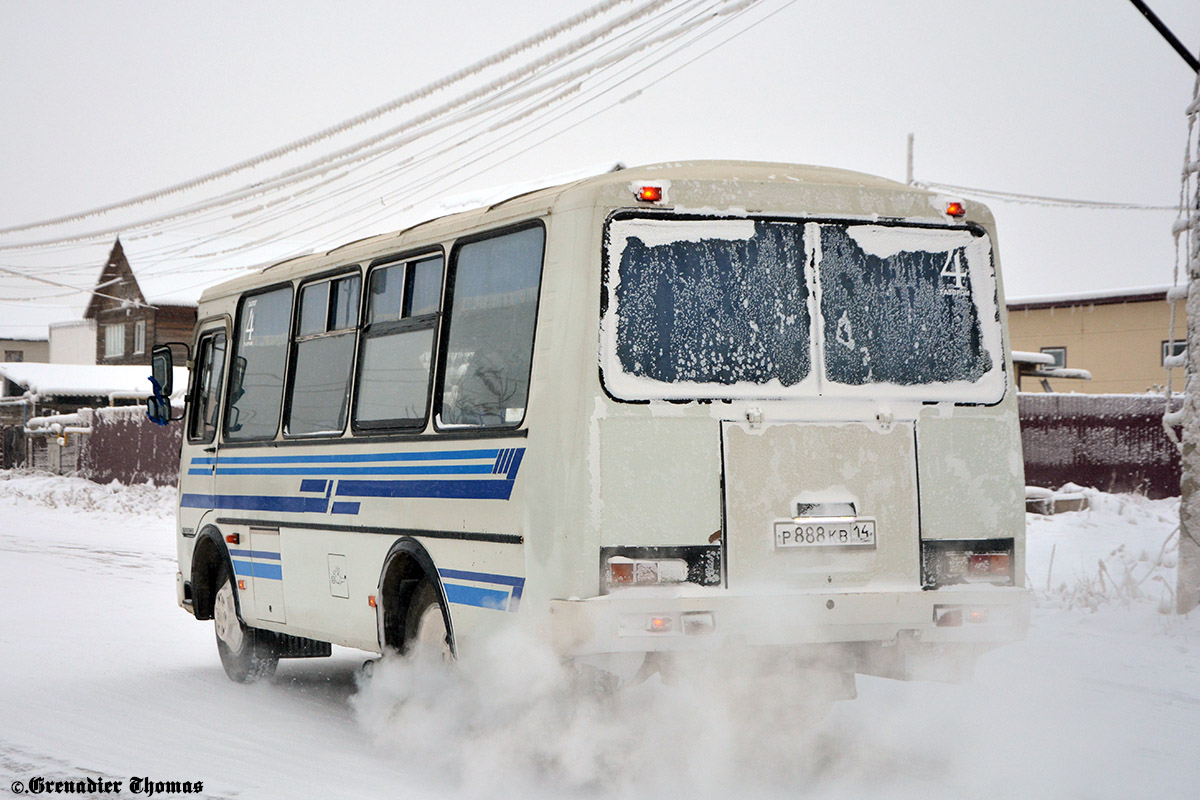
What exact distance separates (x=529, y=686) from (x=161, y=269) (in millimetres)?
64647

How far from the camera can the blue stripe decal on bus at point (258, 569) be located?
9883 mm

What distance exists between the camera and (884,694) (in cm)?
956

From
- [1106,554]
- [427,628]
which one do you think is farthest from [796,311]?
[1106,554]

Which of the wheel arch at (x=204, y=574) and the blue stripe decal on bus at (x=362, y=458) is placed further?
the wheel arch at (x=204, y=574)

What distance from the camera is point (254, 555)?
33.8 feet

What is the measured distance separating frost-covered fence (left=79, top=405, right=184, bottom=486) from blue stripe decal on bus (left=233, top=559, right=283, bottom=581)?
29.2 m

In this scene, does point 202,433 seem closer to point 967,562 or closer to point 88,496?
point 967,562

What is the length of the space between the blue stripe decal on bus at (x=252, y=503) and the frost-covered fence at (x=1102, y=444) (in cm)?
1850

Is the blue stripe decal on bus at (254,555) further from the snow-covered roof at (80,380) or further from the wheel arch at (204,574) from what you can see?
the snow-covered roof at (80,380)

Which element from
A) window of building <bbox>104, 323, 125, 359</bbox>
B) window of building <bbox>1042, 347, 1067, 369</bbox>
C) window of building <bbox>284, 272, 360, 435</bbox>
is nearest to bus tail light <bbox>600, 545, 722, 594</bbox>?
window of building <bbox>284, 272, 360, 435</bbox>

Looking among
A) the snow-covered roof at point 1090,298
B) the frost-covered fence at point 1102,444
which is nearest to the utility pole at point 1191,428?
the frost-covered fence at point 1102,444

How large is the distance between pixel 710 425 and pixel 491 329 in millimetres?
1336

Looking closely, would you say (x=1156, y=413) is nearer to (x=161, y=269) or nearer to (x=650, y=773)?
(x=650, y=773)

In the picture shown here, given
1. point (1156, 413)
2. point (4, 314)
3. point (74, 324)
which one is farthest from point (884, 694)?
point (4, 314)
